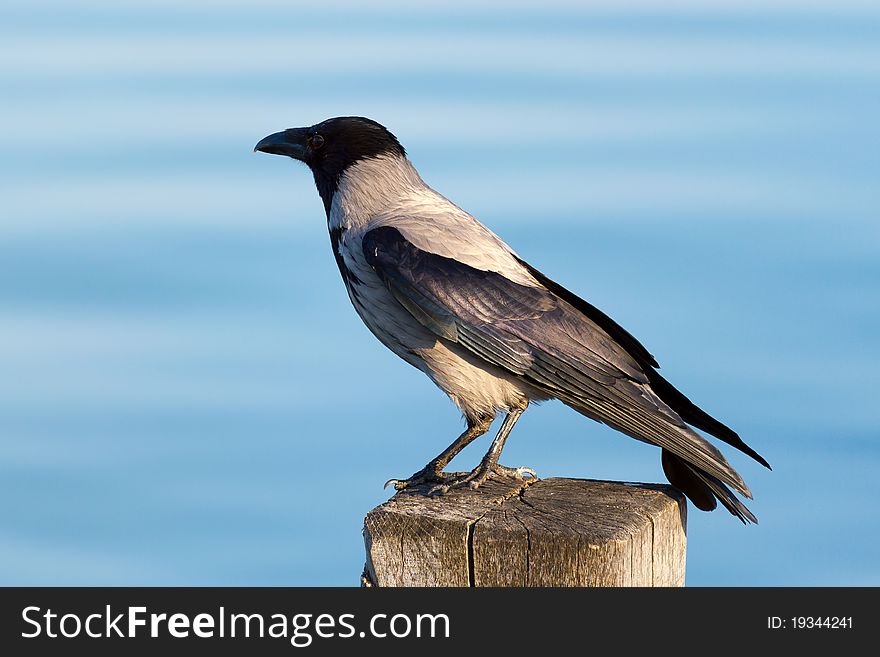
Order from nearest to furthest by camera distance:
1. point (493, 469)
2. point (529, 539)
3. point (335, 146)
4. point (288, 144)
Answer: point (529, 539), point (493, 469), point (335, 146), point (288, 144)

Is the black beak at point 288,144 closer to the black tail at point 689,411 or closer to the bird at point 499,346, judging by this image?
the bird at point 499,346

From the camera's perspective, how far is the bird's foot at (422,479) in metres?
5.60

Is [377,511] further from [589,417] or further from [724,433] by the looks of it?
[724,433]

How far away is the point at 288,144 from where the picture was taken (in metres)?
6.93

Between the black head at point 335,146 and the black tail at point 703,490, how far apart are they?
8.17ft

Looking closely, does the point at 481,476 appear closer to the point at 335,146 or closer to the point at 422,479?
the point at 422,479

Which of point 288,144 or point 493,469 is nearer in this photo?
point 493,469

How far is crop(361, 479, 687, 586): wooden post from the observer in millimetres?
4270

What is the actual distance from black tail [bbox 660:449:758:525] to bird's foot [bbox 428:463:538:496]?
0.67m

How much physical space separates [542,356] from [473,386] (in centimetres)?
40

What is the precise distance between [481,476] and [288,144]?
2642 millimetres

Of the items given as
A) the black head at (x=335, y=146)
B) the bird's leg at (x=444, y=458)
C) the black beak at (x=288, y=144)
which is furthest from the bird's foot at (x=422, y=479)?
the black beak at (x=288, y=144)

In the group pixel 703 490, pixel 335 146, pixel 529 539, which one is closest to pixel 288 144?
pixel 335 146
